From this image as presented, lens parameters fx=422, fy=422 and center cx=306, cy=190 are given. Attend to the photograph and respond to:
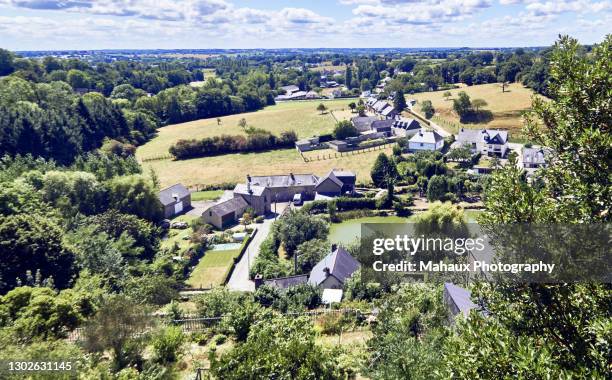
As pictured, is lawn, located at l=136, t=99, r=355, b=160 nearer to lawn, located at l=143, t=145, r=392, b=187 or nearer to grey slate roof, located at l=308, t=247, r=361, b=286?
lawn, located at l=143, t=145, r=392, b=187

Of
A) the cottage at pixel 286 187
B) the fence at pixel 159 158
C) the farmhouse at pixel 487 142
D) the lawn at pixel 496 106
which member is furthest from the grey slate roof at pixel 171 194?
the lawn at pixel 496 106

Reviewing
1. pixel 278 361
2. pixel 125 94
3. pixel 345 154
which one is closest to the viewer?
pixel 278 361

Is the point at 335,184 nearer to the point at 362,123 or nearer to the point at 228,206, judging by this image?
the point at 228,206

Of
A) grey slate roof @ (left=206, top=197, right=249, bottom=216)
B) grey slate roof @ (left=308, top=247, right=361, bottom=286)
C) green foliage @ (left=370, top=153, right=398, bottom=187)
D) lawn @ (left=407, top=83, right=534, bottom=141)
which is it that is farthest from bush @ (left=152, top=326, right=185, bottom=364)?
lawn @ (left=407, top=83, right=534, bottom=141)

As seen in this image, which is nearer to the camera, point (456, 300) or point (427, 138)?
point (456, 300)

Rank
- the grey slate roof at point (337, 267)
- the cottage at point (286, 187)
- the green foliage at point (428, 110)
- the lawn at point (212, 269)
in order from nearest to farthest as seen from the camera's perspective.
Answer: the grey slate roof at point (337, 267) < the lawn at point (212, 269) < the cottage at point (286, 187) < the green foliage at point (428, 110)

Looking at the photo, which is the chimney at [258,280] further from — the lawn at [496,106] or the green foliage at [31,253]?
the lawn at [496,106]

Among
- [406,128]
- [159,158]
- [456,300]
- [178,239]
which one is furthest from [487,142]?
[456,300]
